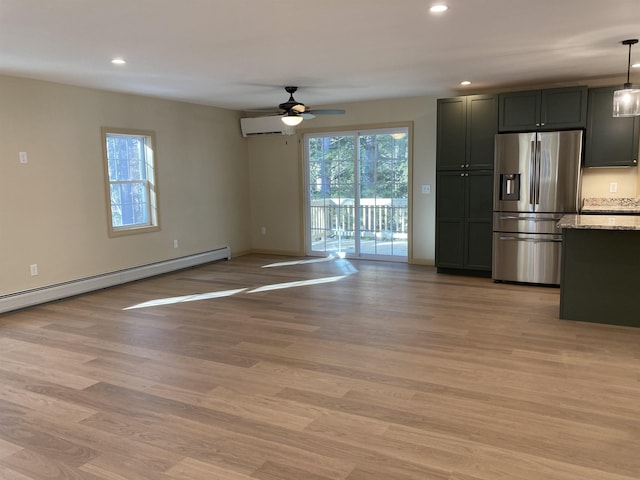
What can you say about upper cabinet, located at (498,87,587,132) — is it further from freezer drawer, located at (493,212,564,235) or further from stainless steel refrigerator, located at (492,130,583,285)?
freezer drawer, located at (493,212,564,235)

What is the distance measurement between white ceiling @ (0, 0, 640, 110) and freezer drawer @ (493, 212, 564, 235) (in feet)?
5.21

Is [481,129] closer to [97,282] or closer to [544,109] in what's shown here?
[544,109]

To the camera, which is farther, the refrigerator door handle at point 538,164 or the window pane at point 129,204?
the window pane at point 129,204

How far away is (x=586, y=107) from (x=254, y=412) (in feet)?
16.7

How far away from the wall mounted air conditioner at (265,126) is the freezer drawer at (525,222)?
140 inches

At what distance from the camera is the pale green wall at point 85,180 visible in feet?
17.1

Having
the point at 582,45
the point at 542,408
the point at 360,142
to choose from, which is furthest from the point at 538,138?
the point at 542,408

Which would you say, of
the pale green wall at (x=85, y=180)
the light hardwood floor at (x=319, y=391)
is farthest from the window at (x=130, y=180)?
the light hardwood floor at (x=319, y=391)

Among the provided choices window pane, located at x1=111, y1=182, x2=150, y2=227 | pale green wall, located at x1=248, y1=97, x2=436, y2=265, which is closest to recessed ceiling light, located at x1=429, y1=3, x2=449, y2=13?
pale green wall, located at x1=248, y1=97, x2=436, y2=265

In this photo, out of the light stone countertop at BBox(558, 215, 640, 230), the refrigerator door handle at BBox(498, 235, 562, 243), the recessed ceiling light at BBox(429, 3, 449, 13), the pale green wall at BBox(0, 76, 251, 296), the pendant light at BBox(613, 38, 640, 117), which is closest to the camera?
the recessed ceiling light at BBox(429, 3, 449, 13)

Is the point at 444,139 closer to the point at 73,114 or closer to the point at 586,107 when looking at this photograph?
the point at 586,107

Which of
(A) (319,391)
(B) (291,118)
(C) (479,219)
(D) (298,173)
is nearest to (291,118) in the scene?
(B) (291,118)

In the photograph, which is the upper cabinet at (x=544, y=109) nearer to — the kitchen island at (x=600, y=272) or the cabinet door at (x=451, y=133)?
Answer: the cabinet door at (x=451, y=133)

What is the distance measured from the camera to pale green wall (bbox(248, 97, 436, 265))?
284 inches
